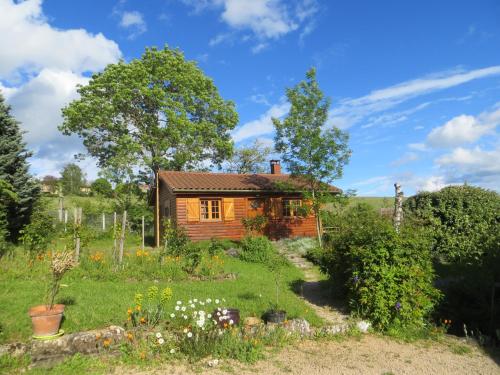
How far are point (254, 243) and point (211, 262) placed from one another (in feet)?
12.0

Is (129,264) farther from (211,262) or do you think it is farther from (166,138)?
(166,138)

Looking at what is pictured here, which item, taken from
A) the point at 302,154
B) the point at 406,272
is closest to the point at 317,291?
the point at 406,272

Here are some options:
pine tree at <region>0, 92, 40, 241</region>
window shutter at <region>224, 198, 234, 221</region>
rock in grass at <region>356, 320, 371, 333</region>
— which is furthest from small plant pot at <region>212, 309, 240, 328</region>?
pine tree at <region>0, 92, 40, 241</region>

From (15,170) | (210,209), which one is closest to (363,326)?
(210,209)

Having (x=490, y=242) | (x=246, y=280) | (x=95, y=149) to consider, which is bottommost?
(x=246, y=280)

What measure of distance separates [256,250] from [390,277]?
26.8 feet

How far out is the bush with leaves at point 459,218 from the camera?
10123 mm

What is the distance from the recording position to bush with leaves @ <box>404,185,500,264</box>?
10.1 metres

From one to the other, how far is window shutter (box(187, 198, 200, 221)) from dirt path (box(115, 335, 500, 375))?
41.0ft

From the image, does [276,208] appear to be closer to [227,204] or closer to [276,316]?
[227,204]

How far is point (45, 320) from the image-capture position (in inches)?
207

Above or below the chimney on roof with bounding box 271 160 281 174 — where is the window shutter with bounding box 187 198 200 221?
below

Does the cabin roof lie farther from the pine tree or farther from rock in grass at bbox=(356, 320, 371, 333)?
rock in grass at bbox=(356, 320, 371, 333)

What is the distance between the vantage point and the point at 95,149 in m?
28.2
